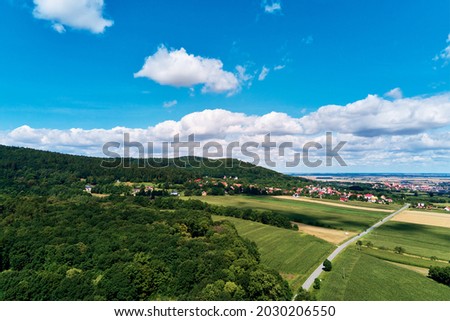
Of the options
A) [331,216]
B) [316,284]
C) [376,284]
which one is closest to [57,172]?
[331,216]

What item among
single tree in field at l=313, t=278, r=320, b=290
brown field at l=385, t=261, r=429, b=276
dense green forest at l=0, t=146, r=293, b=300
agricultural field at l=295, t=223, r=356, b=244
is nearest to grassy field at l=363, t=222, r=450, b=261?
agricultural field at l=295, t=223, r=356, b=244

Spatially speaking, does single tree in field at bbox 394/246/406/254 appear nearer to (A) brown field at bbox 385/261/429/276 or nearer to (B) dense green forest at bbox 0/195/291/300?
(A) brown field at bbox 385/261/429/276

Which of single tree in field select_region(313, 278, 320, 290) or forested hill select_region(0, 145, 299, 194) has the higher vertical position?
forested hill select_region(0, 145, 299, 194)

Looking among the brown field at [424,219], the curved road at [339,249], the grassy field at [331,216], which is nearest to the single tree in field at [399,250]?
the curved road at [339,249]

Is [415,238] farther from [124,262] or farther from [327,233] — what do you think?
[124,262]

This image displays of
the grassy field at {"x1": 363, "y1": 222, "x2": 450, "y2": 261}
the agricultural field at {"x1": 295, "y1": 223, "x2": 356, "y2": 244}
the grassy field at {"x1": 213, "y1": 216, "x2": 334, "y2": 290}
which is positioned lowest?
the grassy field at {"x1": 363, "y1": 222, "x2": 450, "y2": 261}

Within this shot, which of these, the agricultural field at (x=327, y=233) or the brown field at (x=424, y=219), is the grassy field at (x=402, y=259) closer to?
the agricultural field at (x=327, y=233)

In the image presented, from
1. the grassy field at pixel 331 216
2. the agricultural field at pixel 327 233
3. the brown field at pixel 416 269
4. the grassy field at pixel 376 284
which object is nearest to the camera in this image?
the grassy field at pixel 376 284

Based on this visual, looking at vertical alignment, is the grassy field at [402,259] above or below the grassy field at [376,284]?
below
